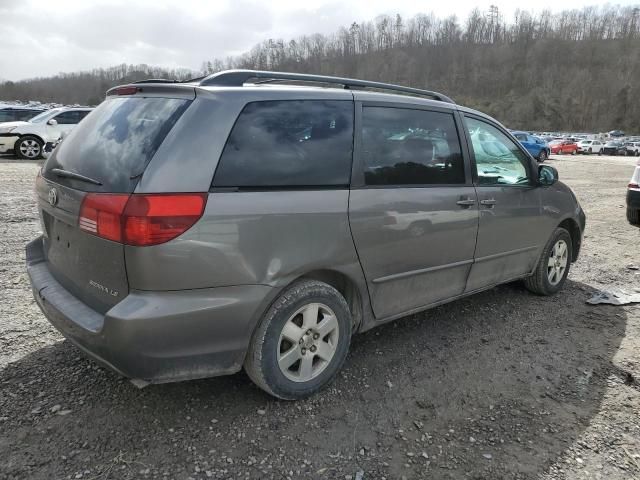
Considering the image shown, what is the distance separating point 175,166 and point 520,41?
455 ft

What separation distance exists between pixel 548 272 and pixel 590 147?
4857 centimetres

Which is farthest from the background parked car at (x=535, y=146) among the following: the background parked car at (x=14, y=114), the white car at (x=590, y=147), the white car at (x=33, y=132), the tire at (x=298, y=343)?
the tire at (x=298, y=343)

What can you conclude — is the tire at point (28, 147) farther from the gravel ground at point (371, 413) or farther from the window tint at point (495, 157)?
the window tint at point (495, 157)

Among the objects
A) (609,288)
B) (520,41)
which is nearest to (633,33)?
(520,41)

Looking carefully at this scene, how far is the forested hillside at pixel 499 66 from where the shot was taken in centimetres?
9531

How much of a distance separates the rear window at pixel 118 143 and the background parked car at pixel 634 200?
7647 mm

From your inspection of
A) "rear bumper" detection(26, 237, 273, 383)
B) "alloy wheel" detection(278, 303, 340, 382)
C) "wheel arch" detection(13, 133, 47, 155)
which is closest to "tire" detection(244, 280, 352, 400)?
"alloy wheel" detection(278, 303, 340, 382)

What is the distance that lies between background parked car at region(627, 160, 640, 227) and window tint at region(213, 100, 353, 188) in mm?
6666

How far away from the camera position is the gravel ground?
2.36 meters

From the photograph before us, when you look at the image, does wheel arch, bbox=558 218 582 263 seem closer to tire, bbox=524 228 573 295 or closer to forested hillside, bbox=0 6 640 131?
tire, bbox=524 228 573 295

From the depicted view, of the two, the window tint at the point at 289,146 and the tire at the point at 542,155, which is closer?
the window tint at the point at 289,146

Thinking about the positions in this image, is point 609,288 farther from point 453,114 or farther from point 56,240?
point 56,240

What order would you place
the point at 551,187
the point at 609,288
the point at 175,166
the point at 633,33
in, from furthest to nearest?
the point at 633,33 → the point at 609,288 → the point at 551,187 → the point at 175,166

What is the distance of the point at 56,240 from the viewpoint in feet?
9.25
